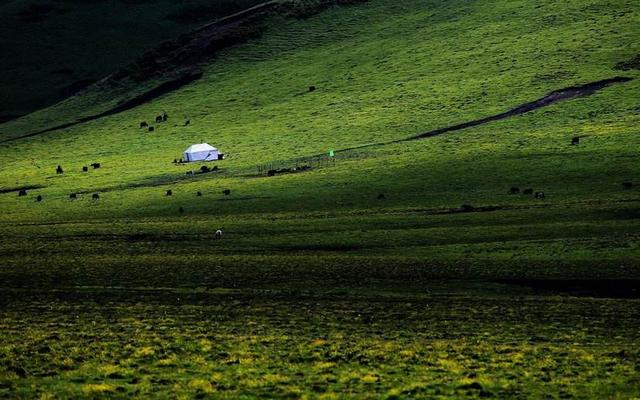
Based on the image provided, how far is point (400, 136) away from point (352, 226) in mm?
43257

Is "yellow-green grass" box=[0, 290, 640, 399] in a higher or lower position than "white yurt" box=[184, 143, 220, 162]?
lower

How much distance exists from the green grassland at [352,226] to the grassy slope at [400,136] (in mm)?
456

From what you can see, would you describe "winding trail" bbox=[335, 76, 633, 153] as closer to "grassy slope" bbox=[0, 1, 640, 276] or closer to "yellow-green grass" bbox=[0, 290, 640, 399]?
"grassy slope" bbox=[0, 1, 640, 276]

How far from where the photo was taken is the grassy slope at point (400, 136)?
63.8 meters

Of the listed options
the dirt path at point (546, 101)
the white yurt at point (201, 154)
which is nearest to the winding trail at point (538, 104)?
the dirt path at point (546, 101)

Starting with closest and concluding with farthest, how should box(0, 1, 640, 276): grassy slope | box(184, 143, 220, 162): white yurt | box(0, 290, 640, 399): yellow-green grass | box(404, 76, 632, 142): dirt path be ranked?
box(0, 290, 640, 399): yellow-green grass → box(0, 1, 640, 276): grassy slope → box(404, 76, 632, 142): dirt path → box(184, 143, 220, 162): white yurt

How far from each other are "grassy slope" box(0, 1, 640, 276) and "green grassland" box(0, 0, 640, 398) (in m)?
0.46

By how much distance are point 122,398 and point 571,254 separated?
3256 cm

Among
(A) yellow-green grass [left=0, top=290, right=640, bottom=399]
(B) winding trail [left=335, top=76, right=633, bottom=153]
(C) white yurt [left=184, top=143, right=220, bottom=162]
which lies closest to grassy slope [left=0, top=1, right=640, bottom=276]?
(B) winding trail [left=335, top=76, right=633, bottom=153]

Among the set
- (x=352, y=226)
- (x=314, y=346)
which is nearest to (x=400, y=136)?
(x=352, y=226)

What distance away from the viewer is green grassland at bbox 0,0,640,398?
32719 millimetres

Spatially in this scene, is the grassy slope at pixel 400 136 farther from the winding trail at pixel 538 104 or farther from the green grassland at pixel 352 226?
the winding trail at pixel 538 104

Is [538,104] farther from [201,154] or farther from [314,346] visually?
[314,346]

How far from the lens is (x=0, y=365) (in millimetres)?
32312
